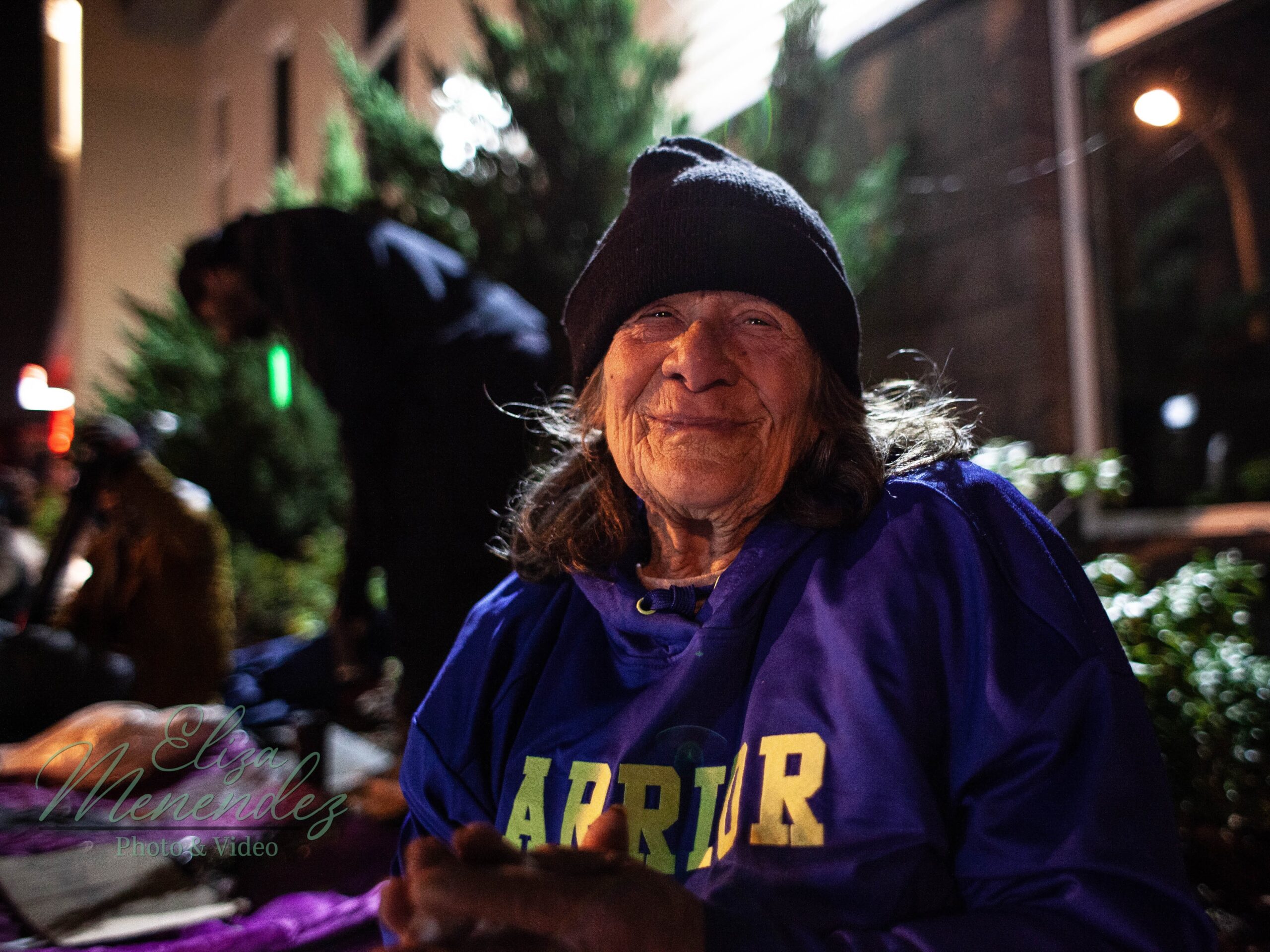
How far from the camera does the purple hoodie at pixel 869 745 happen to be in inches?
36.3

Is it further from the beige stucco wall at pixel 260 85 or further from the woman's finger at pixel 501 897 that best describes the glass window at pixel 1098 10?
the beige stucco wall at pixel 260 85

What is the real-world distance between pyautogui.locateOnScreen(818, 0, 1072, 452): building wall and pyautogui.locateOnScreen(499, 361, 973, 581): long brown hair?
257 centimetres

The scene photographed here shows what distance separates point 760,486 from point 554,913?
706 mm

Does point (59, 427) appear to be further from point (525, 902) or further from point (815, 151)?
point (525, 902)

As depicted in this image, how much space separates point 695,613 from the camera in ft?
4.32

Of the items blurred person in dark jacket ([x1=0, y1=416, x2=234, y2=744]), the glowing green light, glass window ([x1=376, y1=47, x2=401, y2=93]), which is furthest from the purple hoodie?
glass window ([x1=376, y1=47, x2=401, y2=93])

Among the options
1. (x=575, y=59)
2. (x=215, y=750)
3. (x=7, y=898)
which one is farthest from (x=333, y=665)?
(x=575, y=59)

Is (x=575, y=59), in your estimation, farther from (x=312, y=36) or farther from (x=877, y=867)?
(x=312, y=36)

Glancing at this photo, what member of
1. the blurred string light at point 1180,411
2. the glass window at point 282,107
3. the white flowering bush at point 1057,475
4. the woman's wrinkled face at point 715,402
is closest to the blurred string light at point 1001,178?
the blurred string light at point 1180,411

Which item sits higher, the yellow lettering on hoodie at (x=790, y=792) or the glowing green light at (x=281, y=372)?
the glowing green light at (x=281, y=372)

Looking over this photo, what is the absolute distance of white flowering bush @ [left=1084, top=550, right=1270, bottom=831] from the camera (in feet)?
7.49

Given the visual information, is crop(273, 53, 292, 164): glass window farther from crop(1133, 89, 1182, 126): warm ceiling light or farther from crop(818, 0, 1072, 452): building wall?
crop(1133, 89, 1182, 126): warm ceiling light

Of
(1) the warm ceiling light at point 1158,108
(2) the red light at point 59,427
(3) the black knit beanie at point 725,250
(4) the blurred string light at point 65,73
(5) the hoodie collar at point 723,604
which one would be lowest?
(5) the hoodie collar at point 723,604

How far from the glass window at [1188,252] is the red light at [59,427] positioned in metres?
8.39
